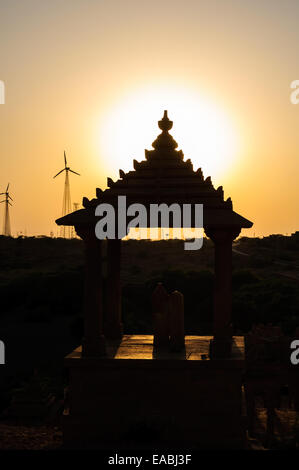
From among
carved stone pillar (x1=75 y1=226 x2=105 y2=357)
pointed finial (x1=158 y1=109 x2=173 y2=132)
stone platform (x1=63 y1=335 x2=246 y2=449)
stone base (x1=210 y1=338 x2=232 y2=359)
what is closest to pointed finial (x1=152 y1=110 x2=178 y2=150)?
pointed finial (x1=158 y1=109 x2=173 y2=132)

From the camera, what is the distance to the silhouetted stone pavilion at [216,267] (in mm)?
10953

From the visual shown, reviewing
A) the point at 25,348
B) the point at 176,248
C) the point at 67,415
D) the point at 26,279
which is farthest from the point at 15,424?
the point at 176,248

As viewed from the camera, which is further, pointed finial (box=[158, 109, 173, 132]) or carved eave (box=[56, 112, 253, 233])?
pointed finial (box=[158, 109, 173, 132])

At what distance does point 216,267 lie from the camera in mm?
11547

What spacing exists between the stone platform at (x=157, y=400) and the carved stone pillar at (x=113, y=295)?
237 cm

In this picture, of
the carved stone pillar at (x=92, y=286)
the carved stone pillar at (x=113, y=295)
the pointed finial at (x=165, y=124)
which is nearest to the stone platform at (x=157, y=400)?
the carved stone pillar at (x=92, y=286)

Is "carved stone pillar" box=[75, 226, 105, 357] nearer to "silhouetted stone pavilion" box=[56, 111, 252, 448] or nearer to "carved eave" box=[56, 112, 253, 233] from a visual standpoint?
"silhouetted stone pavilion" box=[56, 111, 252, 448]

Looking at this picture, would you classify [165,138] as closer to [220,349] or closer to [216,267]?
[216,267]

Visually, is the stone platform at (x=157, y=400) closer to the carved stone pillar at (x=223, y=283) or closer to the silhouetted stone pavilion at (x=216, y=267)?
the silhouetted stone pavilion at (x=216, y=267)

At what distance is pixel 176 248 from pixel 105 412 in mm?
69144

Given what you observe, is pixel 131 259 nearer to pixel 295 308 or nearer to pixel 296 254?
pixel 296 254

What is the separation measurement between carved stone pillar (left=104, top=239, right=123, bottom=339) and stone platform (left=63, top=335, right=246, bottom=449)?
2369 millimetres

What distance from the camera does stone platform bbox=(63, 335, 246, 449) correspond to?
10.8m
